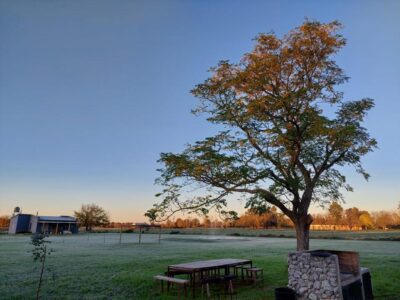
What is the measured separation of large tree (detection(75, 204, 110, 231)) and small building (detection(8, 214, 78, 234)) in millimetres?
13555

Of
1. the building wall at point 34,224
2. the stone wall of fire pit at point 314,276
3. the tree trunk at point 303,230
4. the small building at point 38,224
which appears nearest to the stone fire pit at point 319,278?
the stone wall of fire pit at point 314,276

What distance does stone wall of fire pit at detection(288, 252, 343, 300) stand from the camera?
23.1ft

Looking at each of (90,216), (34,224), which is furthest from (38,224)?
(90,216)

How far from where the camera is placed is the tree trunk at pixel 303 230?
1178 centimetres

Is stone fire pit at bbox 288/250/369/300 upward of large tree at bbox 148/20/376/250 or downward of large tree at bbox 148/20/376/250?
downward

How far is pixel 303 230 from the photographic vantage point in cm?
1190

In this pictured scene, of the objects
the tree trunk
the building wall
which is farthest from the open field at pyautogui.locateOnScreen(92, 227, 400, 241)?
the tree trunk

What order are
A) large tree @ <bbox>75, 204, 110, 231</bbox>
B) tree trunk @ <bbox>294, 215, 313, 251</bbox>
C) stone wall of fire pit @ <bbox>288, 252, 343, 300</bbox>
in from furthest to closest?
large tree @ <bbox>75, 204, 110, 231</bbox> < tree trunk @ <bbox>294, 215, 313, 251</bbox> < stone wall of fire pit @ <bbox>288, 252, 343, 300</bbox>

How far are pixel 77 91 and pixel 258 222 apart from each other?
74200 mm

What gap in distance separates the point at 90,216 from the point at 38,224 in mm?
17999

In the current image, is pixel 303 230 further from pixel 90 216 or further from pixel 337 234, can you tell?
pixel 90 216

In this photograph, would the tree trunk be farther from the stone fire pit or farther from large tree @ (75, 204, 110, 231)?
large tree @ (75, 204, 110, 231)

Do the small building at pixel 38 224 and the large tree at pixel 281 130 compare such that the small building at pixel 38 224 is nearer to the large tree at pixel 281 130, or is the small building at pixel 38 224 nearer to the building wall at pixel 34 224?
the building wall at pixel 34 224

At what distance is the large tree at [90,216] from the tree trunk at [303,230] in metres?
68.9
